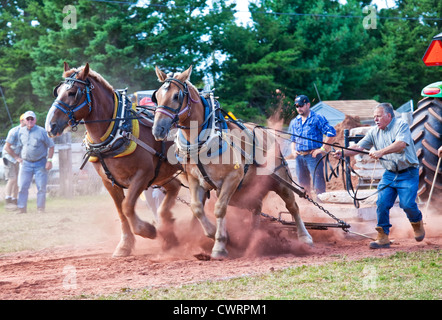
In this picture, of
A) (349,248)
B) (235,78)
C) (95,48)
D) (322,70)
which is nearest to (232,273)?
(349,248)

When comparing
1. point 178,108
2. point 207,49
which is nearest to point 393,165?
point 178,108

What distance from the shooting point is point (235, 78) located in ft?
87.0

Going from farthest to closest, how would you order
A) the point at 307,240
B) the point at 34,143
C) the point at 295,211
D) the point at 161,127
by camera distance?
the point at 34,143 < the point at 295,211 < the point at 307,240 < the point at 161,127

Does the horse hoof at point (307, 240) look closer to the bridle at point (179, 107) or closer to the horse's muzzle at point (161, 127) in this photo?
the bridle at point (179, 107)

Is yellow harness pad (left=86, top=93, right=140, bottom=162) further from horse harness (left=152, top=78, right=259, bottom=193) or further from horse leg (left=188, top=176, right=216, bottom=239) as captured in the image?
horse leg (left=188, top=176, right=216, bottom=239)

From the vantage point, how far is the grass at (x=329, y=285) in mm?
4980

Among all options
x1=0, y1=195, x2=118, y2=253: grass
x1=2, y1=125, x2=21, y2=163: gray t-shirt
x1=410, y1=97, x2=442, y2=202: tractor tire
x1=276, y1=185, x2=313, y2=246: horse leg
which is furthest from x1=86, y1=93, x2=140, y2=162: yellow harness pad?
x1=2, y1=125, x2=21, y2=163: gray t-shirt

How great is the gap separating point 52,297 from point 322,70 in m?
24.1

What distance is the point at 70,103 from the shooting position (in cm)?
710

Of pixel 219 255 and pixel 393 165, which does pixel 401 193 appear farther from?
pixel 219 255

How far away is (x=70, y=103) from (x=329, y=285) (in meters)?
3.74

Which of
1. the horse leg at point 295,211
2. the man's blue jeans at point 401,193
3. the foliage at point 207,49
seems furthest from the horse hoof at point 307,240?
the foliage at point 207,49

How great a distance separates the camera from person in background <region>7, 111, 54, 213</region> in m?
13.6
